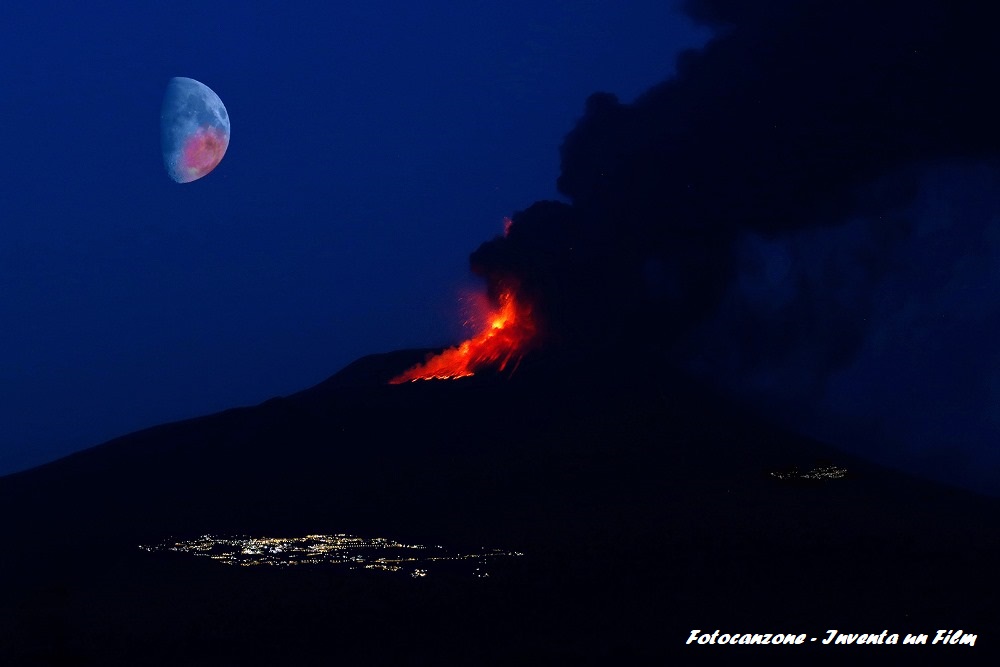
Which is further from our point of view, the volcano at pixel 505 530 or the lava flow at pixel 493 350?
the lava flow at pixel 493 350

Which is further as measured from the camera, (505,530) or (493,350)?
(493,350)

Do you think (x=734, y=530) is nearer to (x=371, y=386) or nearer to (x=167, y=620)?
(x=167, y=620)

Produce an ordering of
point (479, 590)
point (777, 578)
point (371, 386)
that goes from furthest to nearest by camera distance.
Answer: point (371, 386) < point (777, 578) < point (479, 590)

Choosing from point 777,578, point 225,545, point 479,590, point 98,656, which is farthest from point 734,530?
point 98,656

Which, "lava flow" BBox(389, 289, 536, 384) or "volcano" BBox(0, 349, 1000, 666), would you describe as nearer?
"volcano" BBox(0, 349, 1000, 666)
